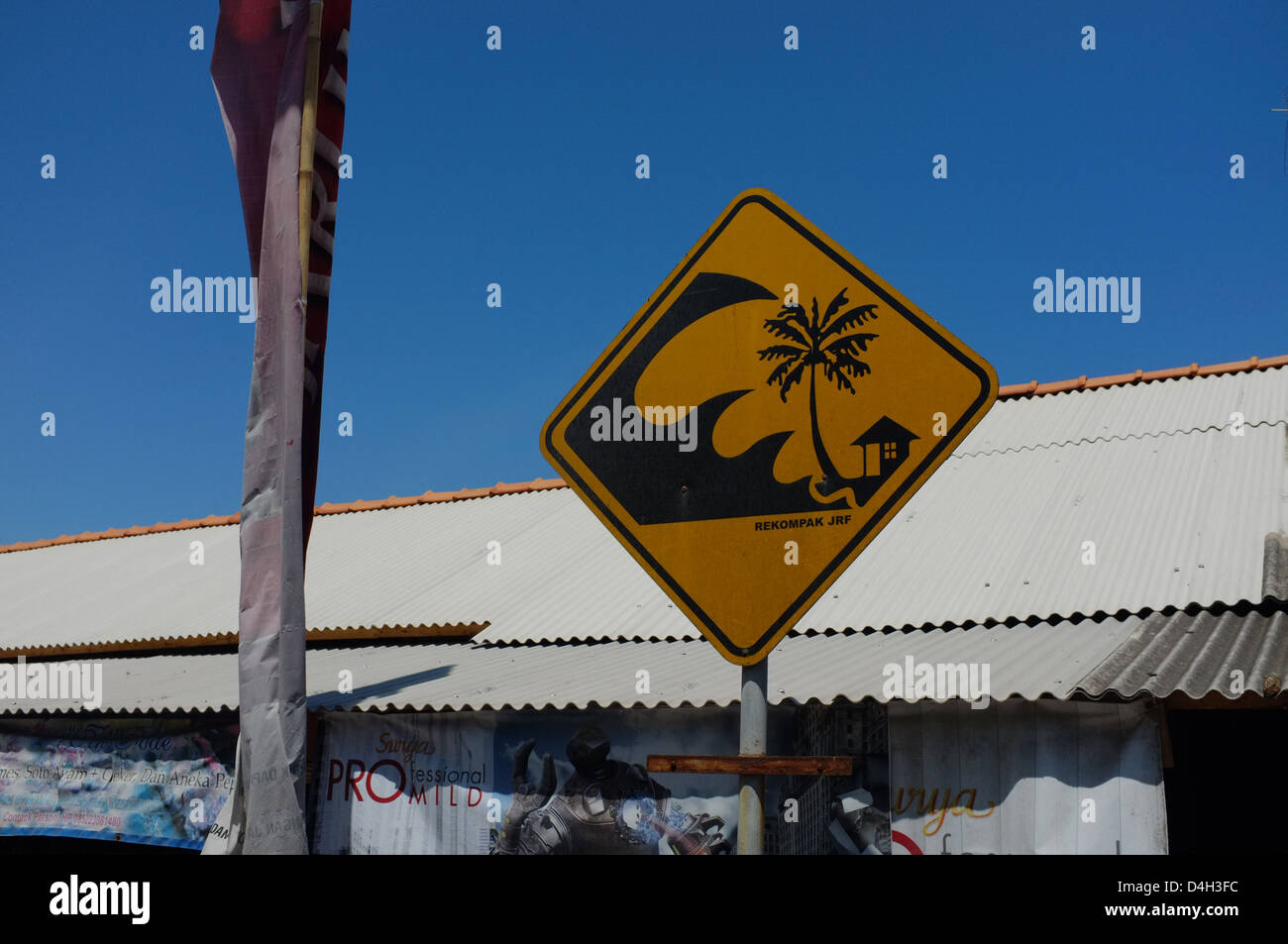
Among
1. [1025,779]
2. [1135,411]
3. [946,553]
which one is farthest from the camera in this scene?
[1135,411]

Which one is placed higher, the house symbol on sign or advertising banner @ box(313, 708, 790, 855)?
the house symbol on sign

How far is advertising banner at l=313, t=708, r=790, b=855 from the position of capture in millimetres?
6891

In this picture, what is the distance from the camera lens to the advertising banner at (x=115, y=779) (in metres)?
8.55

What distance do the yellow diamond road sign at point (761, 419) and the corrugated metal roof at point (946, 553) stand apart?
5.52 m

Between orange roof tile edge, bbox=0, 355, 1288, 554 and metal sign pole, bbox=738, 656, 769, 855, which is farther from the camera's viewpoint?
orange roof tile edge, bbox=0, 355, 1288, 554

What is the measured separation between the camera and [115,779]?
904 centimetres

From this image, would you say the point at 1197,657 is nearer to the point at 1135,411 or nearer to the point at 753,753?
the point at 753,753

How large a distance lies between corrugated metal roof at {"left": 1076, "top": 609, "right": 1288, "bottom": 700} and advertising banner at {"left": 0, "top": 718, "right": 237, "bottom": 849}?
6318 millimetres

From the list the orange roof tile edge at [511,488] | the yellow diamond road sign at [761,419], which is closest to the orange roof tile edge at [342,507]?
the orange roof tile edge at [511,488]

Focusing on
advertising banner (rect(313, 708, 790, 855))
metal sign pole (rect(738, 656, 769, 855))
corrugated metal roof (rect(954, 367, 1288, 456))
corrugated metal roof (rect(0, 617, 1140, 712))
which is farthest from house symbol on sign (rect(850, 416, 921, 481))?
corrugated metal roof (rect(954, 367, 1288, 456))

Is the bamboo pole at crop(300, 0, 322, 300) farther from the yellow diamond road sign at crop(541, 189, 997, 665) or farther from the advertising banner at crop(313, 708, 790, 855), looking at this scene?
the yellow diamond road sign at crop(541, 189, 997, 665)

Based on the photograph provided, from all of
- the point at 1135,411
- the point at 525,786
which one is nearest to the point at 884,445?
the point at 525,786

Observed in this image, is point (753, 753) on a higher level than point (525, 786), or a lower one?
higher

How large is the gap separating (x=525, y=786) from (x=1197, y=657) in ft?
13.6
